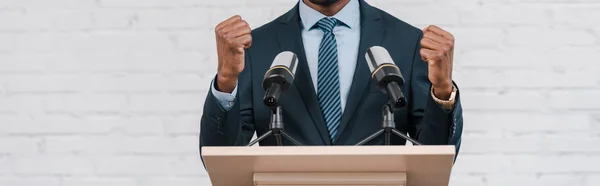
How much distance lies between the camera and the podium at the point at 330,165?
165 cm

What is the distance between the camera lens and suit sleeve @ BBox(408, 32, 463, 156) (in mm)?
2111

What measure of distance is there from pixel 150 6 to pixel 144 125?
0.32 m

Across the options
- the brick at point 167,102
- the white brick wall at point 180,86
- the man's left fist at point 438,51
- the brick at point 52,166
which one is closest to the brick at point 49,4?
the white brick wall at point 180,86

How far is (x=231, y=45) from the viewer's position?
6.81 feet

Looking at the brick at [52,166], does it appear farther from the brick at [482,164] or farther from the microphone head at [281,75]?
the microphone head at [281,75]

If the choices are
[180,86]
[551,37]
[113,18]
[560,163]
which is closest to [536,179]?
[560,163]

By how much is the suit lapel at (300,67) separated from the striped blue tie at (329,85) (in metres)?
0.02

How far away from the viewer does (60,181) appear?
2.95 metres

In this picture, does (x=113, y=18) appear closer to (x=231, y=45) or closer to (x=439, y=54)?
(x=231, y=45)

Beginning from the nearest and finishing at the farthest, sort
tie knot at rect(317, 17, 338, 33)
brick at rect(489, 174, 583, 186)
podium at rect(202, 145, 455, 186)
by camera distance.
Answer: podium at rect(202, 145, 455, 186)
tie knot at rect(317, 17, 338, 33)
brick at rect(489, 174, 583, 186)

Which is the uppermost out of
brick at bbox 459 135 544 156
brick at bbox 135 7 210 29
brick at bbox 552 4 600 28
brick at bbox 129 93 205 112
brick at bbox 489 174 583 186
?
brick at bbox 135 7 210 29

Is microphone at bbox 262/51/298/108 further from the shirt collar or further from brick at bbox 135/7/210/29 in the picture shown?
brick at bbox 135/7/210/29

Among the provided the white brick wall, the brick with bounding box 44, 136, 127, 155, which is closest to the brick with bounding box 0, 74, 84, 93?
the white brick wall

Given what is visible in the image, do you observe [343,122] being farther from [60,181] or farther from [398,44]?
[60,181]
